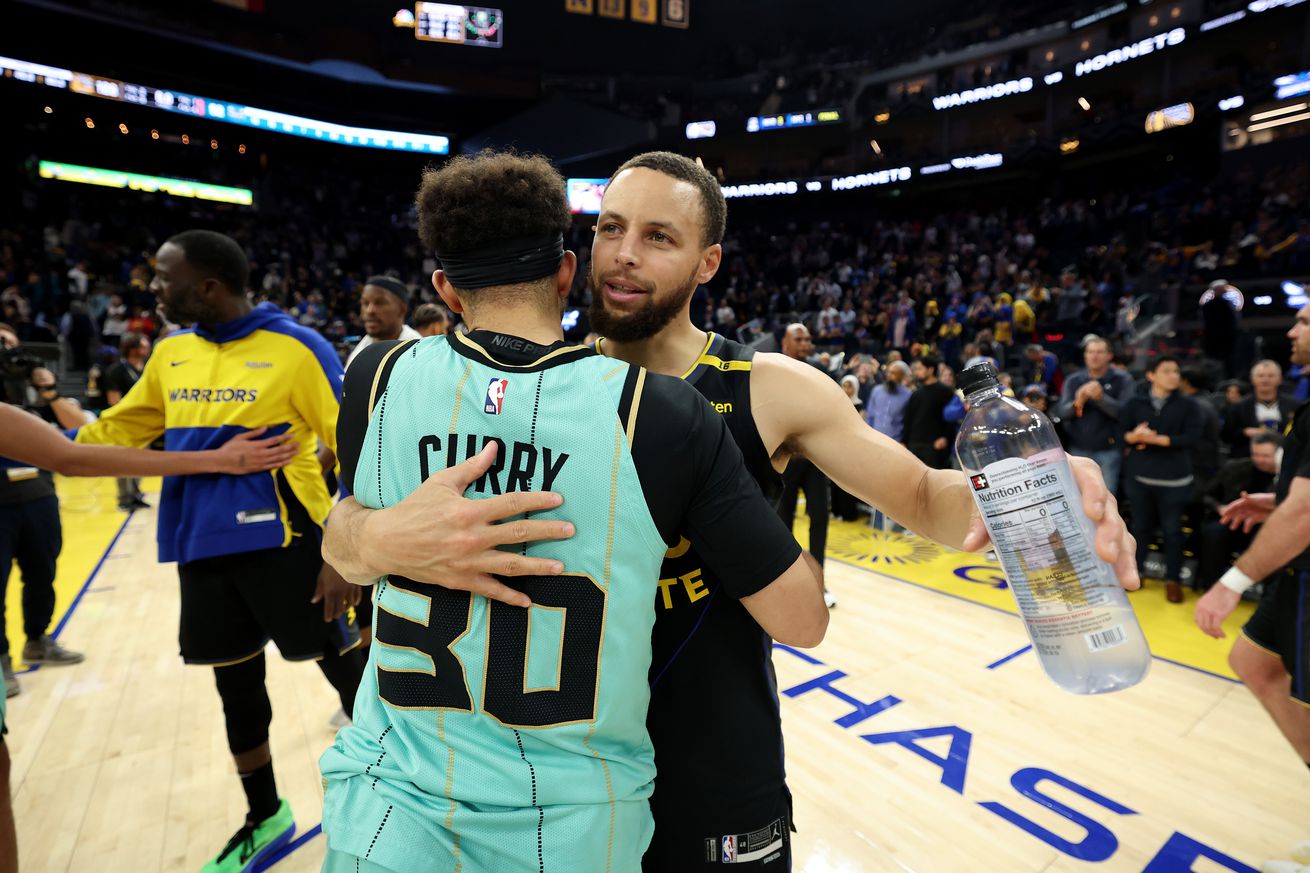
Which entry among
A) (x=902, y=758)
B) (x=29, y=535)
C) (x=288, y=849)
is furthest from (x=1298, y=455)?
(x=29, y=535)

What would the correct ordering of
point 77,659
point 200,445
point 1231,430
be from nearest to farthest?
point 200,445
point 77,659
point 1231,430

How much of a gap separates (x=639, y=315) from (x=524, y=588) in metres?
0.72

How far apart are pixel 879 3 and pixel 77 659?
3100 centimetres

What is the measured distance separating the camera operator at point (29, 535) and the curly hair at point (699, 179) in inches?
132

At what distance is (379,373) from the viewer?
1.10 metres

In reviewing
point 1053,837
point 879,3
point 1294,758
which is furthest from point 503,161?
point 879,3

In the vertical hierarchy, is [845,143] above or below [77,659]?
above

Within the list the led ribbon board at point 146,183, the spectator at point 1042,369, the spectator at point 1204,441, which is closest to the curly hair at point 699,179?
the spectator at point 1204,441

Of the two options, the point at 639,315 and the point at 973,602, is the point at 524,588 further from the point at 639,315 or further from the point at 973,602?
the point at 973,602

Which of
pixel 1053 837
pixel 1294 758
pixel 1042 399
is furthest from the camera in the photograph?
pixel 1042 399

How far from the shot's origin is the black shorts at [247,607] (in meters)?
2.26

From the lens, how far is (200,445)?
7.29 ft

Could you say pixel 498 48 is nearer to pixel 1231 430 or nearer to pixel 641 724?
pixel 1231 430

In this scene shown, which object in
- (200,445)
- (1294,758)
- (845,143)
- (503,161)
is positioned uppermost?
(845,143)
